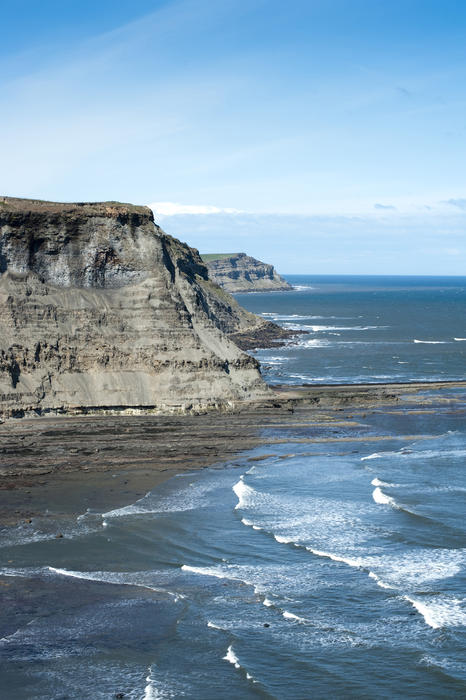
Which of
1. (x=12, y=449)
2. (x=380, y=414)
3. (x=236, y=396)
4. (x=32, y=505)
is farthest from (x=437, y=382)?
(x=32, y=505)

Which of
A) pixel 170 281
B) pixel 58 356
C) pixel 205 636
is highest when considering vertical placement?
pixel 170 281

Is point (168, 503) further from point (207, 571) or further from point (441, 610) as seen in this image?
point (441, 610)

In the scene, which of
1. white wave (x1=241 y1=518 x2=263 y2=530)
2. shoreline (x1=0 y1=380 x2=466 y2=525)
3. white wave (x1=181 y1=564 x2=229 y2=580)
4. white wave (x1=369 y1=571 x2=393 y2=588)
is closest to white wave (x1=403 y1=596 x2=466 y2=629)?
white wave (x1=369 y1=571 x2=393 y2=588)

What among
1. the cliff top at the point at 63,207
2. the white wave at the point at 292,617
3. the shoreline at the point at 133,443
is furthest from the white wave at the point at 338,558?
the cliff top at the point at 63,207

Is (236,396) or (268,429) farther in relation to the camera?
(236,396)

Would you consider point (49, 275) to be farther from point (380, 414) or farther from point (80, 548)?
point (80, 548)

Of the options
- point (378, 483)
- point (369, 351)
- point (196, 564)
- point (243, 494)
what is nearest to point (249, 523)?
point (243, 494)
